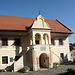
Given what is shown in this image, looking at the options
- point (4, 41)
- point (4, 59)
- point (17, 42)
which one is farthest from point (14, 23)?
point (4, 59)

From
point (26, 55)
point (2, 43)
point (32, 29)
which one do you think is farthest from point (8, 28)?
point (26, 55)

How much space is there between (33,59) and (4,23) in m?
8.67

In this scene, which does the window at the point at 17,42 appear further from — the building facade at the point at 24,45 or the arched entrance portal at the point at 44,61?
the arched entrance portal at the point at 44,61

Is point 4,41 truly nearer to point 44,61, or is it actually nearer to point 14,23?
point 14,23

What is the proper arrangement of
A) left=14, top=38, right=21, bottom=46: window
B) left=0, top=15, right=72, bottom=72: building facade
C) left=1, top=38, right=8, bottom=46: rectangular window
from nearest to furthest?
1. left=0, top=15, right=72, bottom=72: building facade
2. left=1, top=38, right=8, bottom=46: rectangular window
3. left=14, top=38, right=21, bottom=46: window

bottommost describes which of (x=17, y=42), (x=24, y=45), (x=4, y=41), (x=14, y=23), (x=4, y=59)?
(x=4, y=59)

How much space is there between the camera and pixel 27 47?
19938 millimetres

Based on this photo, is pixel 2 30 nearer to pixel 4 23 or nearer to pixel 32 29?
pixel 4 23

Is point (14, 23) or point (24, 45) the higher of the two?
point (14, 23)

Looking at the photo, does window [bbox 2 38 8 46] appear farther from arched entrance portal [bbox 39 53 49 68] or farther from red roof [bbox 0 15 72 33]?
arched entrance portal [bbox 39 53 49 68]

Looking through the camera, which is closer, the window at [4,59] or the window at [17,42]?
the window at [4,59]

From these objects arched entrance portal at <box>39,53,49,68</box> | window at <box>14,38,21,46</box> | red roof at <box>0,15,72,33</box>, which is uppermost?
red roof at <box>0,15,72,33</box>

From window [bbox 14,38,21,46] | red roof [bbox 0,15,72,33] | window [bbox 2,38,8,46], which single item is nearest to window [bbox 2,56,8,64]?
window [bbox 2,38,8,46]

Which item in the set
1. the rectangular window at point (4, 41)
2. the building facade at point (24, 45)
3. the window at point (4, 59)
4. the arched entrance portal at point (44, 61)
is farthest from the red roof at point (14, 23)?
the arched entrance portal at point (44, 61)
